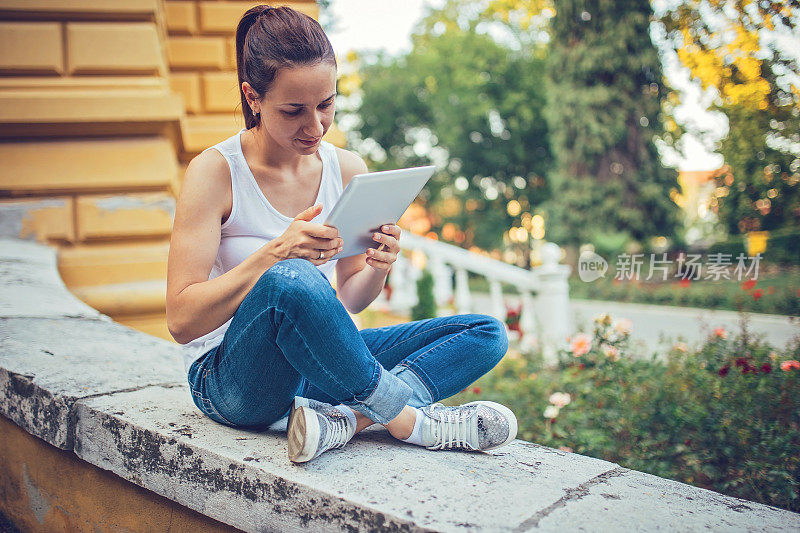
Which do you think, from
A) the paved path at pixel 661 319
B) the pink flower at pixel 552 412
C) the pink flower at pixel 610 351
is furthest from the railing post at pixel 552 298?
the pink flower at pixel 552 412

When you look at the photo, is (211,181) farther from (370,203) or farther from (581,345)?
(581,345)

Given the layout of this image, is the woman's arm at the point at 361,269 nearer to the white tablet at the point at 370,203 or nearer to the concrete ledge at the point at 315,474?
the white tablet at the point at 370,203

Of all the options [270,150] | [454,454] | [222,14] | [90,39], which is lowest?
[454,454]

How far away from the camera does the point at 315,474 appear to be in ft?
4.28

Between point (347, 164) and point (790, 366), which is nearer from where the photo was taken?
point (347, 164)

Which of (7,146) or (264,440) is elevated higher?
(7,146)

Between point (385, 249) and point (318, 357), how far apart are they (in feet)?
1.52

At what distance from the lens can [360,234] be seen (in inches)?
65.4

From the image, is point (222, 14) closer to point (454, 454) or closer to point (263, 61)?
point (263, 61)

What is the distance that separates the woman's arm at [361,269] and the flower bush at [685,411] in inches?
47.8

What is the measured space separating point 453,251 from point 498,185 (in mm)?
19191

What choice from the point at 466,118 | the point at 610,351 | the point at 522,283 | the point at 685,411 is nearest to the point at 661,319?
the point at 522,283

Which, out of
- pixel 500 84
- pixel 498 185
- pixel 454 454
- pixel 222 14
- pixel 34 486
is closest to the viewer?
pixel 454 454

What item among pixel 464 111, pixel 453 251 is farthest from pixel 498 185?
pixel 453 251
